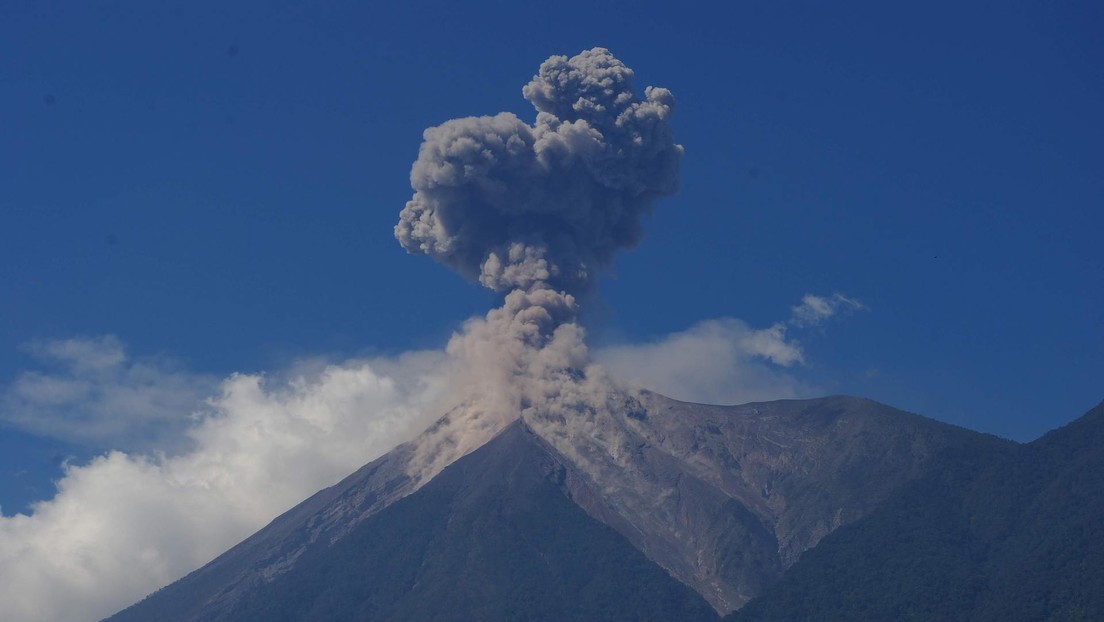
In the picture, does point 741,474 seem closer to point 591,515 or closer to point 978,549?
point 591,515

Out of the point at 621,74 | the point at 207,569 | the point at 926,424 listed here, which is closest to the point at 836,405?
the point at 926,424

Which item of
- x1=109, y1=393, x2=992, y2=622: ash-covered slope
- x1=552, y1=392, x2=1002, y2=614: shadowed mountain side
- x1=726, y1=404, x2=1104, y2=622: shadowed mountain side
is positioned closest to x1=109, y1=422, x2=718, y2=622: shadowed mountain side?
x1=109, y1=393, x2=992, y2=622: ash-covered slope

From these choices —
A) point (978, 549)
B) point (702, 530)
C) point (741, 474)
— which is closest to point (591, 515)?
point (702, 530)

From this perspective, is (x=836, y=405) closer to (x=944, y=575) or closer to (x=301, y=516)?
(x=944, y=575)

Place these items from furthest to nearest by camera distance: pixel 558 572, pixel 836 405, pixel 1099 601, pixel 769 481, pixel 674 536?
pixel 836 405 → pixel 769 481 → pixel 674 536 → pixel 558 572 → pixel 1099 601

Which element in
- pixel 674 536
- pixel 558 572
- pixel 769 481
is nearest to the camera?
pixel 558 572

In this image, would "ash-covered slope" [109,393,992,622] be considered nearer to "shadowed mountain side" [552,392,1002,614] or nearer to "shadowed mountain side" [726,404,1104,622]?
"shadowed mountain side" [552,392,1002,614]
